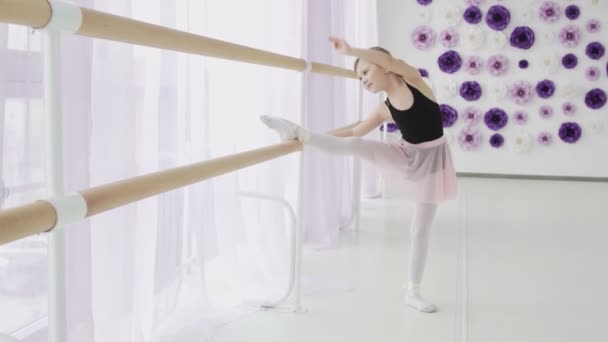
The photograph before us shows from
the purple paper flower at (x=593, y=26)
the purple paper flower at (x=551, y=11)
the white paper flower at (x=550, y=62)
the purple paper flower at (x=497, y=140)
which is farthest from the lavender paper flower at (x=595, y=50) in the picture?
the purple paper flower at (x=497, y=140)

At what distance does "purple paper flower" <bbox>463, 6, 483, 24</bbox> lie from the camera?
197 inches

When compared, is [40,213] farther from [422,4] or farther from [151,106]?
[422,4]

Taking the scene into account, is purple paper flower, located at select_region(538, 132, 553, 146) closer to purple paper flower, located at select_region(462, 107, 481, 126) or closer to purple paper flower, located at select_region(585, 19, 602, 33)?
purple paper flower, located at select_region(462, 107, 481, 126)

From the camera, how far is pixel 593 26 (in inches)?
192

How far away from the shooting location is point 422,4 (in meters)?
5.11

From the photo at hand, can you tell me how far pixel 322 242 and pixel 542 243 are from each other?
1.10 m

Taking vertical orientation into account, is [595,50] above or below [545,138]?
above

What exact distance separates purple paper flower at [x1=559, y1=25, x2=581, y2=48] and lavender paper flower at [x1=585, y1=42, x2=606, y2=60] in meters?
0.11

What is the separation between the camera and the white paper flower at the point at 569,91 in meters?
4.93

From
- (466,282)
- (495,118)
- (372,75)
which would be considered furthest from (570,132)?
(372,75)

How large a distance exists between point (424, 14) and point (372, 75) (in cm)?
335

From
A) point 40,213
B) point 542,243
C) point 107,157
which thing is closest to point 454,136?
point 542,243

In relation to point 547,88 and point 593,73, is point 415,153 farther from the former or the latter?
point 593,73

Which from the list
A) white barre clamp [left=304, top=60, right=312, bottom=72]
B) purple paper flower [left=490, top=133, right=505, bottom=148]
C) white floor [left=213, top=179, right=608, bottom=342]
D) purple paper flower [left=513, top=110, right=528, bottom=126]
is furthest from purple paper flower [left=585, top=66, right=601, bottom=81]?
white barre clamp [left=304, top=60, right=312, bottom=72]
